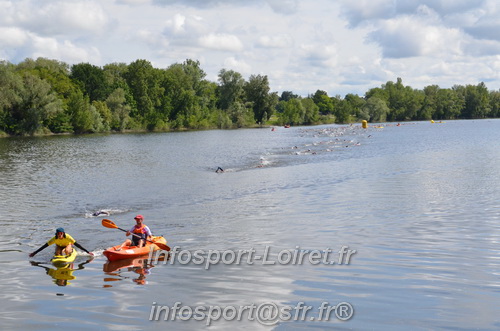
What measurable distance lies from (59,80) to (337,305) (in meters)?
111

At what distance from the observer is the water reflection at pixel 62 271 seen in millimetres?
14109

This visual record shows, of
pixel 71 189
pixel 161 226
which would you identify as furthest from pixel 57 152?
pixel 161 226

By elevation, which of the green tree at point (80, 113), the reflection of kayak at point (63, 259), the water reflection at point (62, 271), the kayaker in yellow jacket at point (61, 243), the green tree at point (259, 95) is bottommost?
the water reflection at point (62, 271)

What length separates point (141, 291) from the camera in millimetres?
12922

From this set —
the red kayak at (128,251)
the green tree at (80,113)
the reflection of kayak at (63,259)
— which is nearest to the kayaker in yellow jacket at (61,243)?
the reflection of kayak at (63,259)

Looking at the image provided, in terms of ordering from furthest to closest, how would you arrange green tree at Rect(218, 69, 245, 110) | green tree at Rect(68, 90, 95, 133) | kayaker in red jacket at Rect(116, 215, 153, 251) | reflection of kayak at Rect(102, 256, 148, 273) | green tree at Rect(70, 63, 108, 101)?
green tree at Rect(218, 69, 245, 110) → green tree at Rect(70, 63, 108, 101) → green tree at Rect(68, 90, 95, 133) → kayaker in red jacket at Rect(116, 215, 153, 251) → reflection of kayak at Rect(102, 256, 148, 273)

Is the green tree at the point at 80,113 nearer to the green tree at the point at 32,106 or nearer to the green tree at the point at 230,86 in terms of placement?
the green tree at the point at 32,106

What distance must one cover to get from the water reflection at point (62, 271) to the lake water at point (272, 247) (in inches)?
4.0

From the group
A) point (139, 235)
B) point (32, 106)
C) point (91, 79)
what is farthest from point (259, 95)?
point (139, 235)

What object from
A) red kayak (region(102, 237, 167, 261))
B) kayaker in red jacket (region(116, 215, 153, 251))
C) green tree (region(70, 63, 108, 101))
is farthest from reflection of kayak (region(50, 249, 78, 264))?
green tree (region(70, 63, 108, 101))

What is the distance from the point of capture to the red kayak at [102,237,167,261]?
16.1 metres

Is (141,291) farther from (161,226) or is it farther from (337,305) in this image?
(161,226)

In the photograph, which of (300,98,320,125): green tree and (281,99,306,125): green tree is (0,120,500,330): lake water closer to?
(281,99,306,125): green tree

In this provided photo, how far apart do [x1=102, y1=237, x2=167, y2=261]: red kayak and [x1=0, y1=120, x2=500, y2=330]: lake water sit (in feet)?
1.30
